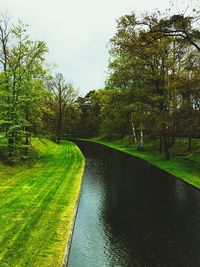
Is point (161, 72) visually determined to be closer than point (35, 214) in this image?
No

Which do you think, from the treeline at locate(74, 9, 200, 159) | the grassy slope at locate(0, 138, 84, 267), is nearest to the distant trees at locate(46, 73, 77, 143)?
the treeline at locate(74, 9, 200, 159)

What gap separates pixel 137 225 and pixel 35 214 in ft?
16.3

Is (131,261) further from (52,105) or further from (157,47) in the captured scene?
(52,105)

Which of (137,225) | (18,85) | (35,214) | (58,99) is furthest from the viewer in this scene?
(58,99)

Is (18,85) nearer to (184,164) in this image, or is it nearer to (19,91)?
(19,91)

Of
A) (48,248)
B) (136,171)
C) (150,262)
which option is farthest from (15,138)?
(150,262)

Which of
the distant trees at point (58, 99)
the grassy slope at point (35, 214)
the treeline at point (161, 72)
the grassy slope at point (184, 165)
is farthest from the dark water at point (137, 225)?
the distant trees at point (58, 99)

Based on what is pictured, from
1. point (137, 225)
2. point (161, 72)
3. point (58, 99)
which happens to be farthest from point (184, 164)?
point (58, 99)

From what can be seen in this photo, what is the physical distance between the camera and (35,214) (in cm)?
1488

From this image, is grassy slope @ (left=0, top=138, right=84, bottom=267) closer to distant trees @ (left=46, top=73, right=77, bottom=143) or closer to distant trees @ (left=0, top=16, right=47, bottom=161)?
distant trees @ (left=0, top=16, right=47, bottom=161)

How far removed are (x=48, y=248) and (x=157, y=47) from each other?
29071 millimetres

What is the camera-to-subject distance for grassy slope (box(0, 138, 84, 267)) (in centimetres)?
1056

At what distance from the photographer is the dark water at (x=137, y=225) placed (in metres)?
11.0

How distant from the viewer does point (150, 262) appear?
34.8ft
